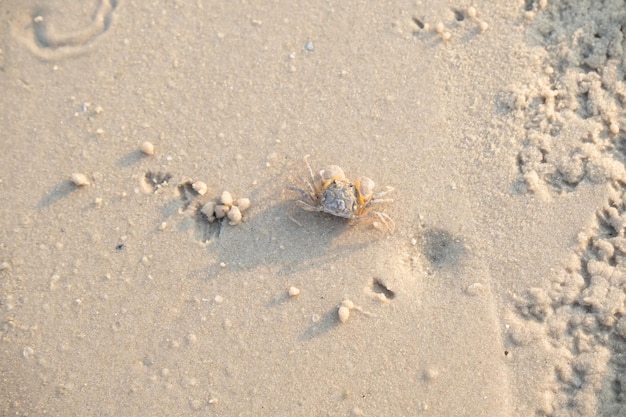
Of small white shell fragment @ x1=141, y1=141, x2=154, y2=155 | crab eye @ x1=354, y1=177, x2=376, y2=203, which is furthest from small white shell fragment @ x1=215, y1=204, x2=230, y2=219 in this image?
crab eye @ x1=354, y1=177, x2=376, y2=203

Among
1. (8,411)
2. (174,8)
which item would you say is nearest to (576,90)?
→ (174,8)

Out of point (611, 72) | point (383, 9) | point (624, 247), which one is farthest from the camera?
point (383, 9)

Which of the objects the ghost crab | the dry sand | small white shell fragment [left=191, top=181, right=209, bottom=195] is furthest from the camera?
small white shell fragment [left=191, top=181, right=209, bottom=195]

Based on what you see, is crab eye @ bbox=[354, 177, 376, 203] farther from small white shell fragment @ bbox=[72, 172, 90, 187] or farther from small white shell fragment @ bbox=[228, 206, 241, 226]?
small white shell fragment @ bbox=[72, 172, 90, 187]

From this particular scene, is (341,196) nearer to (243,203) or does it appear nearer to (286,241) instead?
(286,241)

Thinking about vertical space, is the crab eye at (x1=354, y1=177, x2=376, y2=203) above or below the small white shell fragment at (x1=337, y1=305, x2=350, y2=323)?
above

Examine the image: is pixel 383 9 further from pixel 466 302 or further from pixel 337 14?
pixel 466 302

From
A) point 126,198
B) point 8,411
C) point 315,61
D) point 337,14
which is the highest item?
point 337,14
